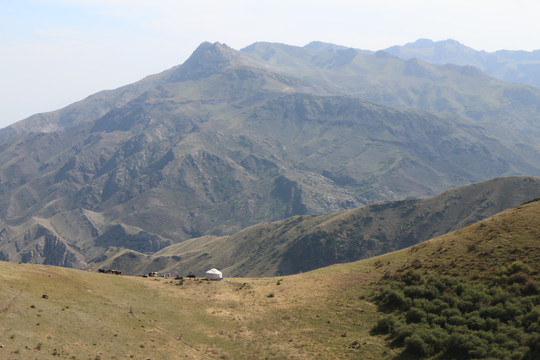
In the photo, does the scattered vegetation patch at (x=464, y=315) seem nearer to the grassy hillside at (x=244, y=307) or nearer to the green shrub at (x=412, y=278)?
the green shrub at (x=412, y=278)

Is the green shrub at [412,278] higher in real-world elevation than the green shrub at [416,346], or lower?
higher

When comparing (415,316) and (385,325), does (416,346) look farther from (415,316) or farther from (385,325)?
(415,316)

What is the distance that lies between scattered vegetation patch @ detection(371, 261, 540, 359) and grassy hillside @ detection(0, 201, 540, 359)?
17.3 inches

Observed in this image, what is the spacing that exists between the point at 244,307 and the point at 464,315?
29.5 meters

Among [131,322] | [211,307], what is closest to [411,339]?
[211,307]

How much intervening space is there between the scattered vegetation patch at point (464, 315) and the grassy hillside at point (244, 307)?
440 millimetres

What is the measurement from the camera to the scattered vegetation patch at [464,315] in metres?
47.5

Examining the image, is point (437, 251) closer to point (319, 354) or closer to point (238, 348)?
point (319, 354)

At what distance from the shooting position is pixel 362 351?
52.1 m

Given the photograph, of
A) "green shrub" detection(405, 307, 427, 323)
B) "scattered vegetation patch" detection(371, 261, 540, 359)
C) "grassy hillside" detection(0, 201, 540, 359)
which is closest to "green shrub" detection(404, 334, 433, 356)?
"scattered vegetation patch" detection(371, 261, 540, 359)

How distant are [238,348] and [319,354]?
9588 millimetres

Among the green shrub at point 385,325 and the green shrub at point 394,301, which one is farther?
the green shrub at point 394,301

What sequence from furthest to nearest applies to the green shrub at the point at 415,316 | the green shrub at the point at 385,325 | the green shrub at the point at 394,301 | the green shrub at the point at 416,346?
the green shrub at the point at 394,301 → the green shrub at the point at 415,316 → the green shrub at the point at 385,325 → the green shrub at the point at 416,346

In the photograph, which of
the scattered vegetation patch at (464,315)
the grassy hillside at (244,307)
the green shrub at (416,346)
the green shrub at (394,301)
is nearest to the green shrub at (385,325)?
the scattered vegetation patch at (464,315)
